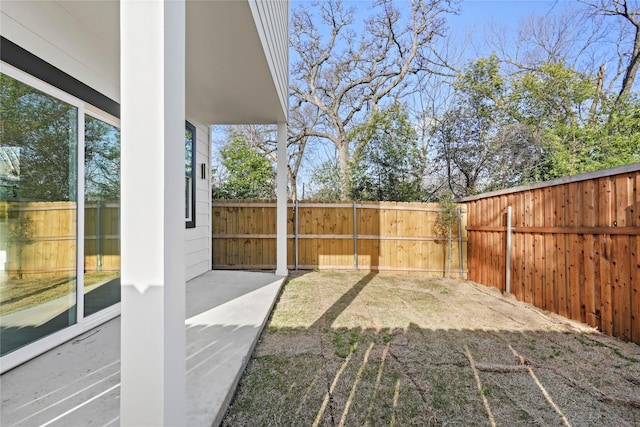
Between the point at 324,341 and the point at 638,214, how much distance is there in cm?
334

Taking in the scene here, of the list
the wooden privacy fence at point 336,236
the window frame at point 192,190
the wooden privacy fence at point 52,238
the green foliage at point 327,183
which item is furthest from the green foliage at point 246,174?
the wooden privacy fence at point 52,238

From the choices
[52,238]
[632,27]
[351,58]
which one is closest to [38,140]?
[52,238]

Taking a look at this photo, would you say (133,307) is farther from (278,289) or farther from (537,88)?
(537,88)

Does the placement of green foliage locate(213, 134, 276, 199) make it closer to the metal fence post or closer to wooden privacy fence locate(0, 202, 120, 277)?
wooden privacy fence locate(0, 202, 120, 277)

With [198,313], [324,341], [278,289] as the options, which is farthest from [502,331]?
[198,313]

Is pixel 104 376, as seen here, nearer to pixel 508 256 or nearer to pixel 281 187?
pixel 281 187

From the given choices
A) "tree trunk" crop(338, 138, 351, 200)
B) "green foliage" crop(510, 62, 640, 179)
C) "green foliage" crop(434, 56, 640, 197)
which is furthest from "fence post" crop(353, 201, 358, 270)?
"green foliage" crop(510, 62, 640, 179)

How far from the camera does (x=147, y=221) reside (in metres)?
0.99

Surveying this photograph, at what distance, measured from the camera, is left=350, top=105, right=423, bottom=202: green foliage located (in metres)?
7.95

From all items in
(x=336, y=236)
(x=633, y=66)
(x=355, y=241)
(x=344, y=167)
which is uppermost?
(x=633, y=66)

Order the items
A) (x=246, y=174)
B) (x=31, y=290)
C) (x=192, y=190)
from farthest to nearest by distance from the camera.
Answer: (x=246, y=174), (x=192, y=190), (x=31, y=290)

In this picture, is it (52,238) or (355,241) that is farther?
(355,241)

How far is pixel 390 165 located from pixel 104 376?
23.8 ft

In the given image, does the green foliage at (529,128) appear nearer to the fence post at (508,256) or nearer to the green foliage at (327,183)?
the fence post at (508,256)
